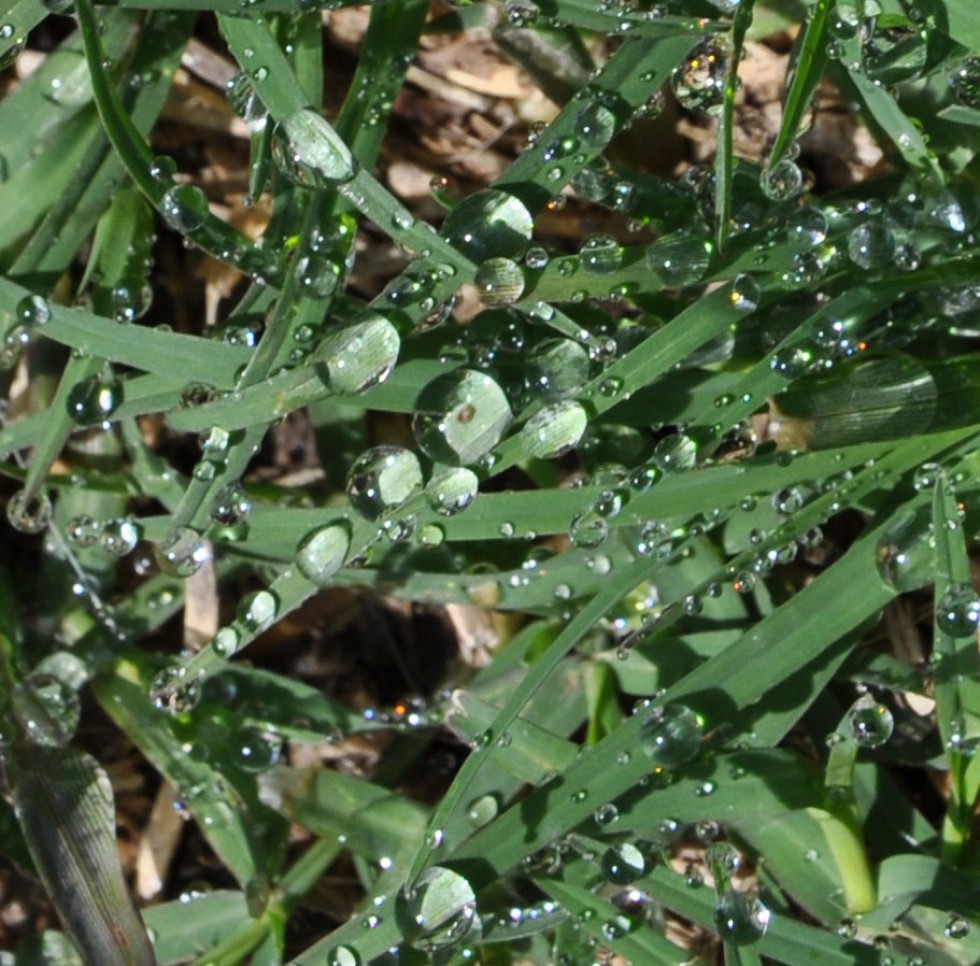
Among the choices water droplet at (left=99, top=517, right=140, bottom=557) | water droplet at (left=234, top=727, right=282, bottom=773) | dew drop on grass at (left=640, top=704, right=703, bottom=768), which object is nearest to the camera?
dew drop on grass at (left=640, top=704, right=703, bottom=768)

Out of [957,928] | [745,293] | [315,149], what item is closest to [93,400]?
[315,149]

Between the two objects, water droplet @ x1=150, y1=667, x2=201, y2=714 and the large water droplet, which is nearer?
the large water droplet

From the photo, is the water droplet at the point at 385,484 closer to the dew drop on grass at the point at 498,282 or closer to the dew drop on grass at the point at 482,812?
the dew drop on grass at the point at 498,282

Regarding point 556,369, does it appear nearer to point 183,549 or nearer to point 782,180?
point 782,180

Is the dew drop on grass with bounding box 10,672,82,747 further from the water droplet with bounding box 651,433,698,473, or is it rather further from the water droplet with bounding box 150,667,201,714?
the water droplet with bounding box 651,433,698,473

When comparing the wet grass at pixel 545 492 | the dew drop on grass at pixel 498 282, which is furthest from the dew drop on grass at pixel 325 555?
the dew drop on grass at pixel 498 282

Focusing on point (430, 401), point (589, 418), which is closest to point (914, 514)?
point (589, 418)

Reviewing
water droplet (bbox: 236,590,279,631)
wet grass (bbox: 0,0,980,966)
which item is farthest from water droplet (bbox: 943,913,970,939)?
water droplet (bbox: 236,590,279,631)

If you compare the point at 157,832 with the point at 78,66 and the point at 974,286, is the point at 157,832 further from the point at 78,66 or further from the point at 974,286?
the point at 974,286
